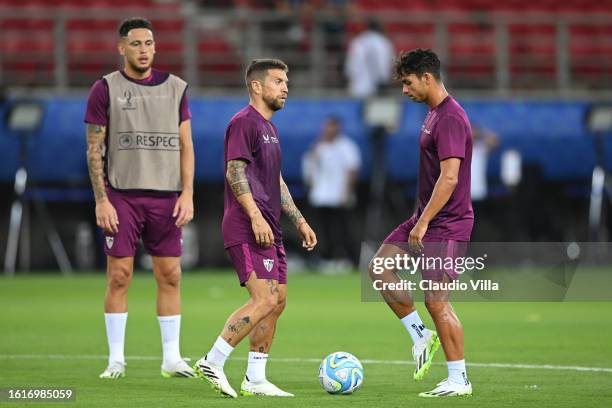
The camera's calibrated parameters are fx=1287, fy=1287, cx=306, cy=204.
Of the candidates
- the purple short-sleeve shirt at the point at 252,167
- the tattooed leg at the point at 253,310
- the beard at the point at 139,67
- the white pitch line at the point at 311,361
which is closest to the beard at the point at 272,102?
the purple short-sleeve shirt at the point at 252,167

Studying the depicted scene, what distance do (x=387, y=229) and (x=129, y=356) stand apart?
42.0 feet

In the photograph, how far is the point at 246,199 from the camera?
882 cm

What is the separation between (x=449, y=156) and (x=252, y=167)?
4.53ft

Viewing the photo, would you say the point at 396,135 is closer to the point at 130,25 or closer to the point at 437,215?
the point at 130,25

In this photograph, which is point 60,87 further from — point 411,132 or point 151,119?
point 151,119

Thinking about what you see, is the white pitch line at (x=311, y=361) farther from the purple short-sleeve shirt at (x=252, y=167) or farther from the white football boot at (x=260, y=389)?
the purple short-sleeve shirt at (x=252, y=167)

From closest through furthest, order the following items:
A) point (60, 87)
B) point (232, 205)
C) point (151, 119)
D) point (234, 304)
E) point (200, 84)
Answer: point (232, 205) < point (151, 119) < point (234, 304) < point (60, 87) < point (200, 84)

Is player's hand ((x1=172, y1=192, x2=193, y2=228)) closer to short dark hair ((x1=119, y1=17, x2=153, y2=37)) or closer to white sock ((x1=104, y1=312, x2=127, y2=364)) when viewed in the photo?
white sock ((x1=104, y1=312, x2=127, y2=364))

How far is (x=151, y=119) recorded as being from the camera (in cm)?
1027

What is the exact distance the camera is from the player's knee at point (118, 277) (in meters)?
10.1

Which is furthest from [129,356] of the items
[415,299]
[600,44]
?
[600,44]

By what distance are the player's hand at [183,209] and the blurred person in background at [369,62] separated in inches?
505

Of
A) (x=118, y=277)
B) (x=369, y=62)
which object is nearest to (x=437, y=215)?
(x=118, y=277)

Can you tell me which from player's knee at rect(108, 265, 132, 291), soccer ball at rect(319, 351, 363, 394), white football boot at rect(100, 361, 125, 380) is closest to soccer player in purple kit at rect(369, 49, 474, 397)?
soccer ball at rect(319, 351, 363, 394)
